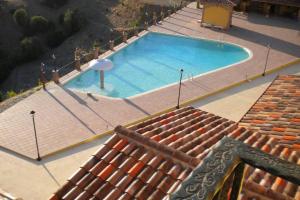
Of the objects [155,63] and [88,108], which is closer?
[88,108]

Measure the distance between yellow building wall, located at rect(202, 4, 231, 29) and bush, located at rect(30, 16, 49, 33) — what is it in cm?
1980

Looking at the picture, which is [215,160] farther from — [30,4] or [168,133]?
[30,4]

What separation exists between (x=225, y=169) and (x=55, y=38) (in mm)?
39791

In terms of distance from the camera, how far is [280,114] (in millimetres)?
10023

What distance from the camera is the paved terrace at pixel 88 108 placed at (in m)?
15.0

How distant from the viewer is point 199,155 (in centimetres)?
662

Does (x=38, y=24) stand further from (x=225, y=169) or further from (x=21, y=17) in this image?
(x=225, y=169)

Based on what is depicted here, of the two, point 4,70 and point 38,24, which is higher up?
point 38,24

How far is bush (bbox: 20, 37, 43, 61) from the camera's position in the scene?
37.0m

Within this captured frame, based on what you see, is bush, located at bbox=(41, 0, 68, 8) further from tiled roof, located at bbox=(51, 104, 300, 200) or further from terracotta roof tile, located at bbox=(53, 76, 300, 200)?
tiled roof, located at bbox=(51, 104, 300, 200)

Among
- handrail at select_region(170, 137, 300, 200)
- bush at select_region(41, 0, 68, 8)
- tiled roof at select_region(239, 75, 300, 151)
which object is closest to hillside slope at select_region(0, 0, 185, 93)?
bush at select_region(41, 0, 68, 8)

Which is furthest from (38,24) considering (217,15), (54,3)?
(217,15)

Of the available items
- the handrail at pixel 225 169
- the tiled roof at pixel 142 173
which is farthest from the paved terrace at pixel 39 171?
the handrail at pixel 225 169

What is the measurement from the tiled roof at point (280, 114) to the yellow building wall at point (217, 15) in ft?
52.7
